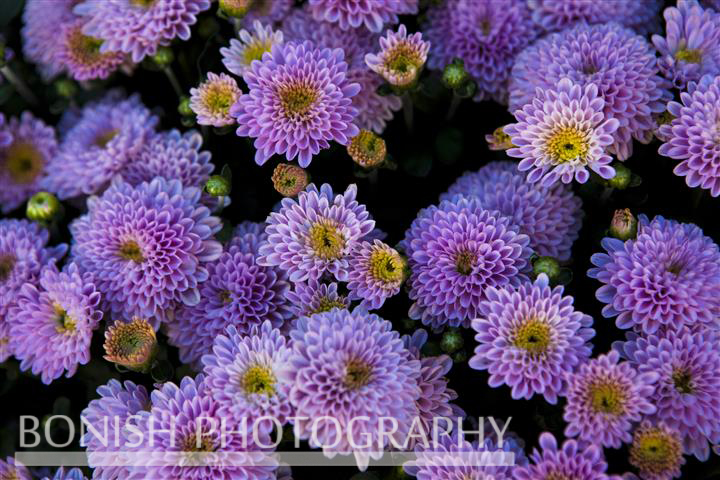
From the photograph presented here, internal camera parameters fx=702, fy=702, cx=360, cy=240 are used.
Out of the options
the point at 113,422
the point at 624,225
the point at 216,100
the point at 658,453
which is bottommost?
the point at 113,422

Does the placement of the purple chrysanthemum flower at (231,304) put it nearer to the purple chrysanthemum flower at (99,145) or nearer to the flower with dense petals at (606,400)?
the purple chrysanthemum flower at (99,145)

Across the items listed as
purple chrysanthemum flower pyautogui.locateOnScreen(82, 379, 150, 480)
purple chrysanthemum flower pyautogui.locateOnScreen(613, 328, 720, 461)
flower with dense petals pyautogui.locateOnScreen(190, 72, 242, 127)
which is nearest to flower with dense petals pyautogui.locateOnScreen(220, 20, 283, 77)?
flower with dense petals pyautogui.locateOnScreen(190, 72, 242, 127)

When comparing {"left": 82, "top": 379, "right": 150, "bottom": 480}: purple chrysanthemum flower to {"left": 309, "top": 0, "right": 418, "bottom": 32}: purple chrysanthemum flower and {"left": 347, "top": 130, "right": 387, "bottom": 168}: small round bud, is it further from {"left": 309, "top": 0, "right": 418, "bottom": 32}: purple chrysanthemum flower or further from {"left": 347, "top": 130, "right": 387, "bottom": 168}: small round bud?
{"left": 309, "top": 0, "right": 418, "bottom": 32}: purple chrysanthemum flower

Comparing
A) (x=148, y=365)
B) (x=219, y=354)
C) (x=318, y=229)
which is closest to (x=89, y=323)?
(x=148, y=365)

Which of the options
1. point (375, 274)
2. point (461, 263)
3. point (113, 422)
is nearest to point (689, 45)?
point (461, 263)

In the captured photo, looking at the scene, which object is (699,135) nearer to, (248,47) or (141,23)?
(248,47)

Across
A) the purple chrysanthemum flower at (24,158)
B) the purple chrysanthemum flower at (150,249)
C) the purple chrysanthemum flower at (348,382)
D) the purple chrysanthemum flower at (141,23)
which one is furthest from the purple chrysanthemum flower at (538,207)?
the purple chrysanthemum flower at (24,158)

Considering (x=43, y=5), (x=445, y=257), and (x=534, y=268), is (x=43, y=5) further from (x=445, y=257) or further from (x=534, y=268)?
(x=534, y=268)
